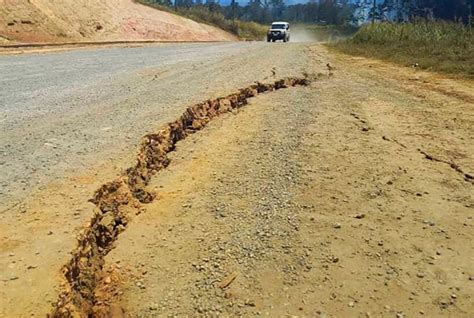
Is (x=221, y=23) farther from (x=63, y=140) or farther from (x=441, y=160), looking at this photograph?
(x=441, y=160)

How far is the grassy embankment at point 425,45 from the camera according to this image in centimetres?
1084

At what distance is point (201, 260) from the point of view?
9.29ft

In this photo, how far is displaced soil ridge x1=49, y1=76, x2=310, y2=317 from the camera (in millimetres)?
2457

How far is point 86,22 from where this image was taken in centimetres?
2697

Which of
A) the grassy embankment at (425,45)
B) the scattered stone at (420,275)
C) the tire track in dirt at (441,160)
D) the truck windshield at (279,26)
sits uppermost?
the truck windshield at (279,26)

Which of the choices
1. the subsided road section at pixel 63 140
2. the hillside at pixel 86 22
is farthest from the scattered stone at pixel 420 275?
the hillside at pixel 86 22

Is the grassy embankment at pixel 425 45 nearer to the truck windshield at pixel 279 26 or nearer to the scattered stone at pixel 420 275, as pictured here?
the scattered stone at pixel 420 275

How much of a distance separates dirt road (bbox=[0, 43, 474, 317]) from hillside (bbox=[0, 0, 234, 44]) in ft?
61.4

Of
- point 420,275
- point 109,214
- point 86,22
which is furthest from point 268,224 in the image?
point 86,22

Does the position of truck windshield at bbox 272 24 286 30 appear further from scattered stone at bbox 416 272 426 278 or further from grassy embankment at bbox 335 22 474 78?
scattered stone at bbox 416 272 426 278

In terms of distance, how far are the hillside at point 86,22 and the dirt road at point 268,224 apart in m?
18.7

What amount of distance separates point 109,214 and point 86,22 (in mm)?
26162

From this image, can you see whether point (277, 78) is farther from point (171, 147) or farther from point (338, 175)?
point (338, 175)

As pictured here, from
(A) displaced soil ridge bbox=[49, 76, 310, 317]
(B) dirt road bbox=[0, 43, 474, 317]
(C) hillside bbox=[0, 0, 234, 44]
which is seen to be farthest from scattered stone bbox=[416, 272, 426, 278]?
(C) hillside bbox=[0, 0, 234, 44]
